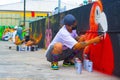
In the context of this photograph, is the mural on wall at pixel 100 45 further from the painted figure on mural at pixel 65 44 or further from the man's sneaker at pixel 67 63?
the man's sneaker at pixel 67 63

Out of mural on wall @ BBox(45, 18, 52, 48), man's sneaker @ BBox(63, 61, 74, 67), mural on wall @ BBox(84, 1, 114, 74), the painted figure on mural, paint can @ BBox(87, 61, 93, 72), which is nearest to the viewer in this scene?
mural on wall @ BBox(84, 1, 114, 74)

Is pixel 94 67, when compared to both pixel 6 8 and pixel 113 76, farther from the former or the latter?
pixel 6 8

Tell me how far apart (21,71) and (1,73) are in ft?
1.71

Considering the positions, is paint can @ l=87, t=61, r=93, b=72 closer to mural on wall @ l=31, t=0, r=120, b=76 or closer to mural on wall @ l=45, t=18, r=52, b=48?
mural on wall @ l=31, t=0, r=120, b=76

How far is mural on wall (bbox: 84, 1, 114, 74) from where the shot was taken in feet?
24.3

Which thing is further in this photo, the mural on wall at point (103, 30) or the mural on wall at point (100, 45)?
the mural on wall at point (100, 45)

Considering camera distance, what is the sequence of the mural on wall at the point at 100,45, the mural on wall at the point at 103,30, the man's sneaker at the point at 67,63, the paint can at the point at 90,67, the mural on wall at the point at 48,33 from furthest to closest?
the mural on wall at the point at 48,33 < the man's sneaker at the point at 67,63 < the paint can at the point at 90,67 < the mural on wall at the point at 100,45 < the mural on wall at the point at 103,30

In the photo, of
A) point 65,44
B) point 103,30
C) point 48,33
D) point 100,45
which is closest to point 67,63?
point 65,44

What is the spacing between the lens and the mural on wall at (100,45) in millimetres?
7418

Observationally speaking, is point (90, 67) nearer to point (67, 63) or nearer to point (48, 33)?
point (67, 63)

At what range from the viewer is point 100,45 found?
7.91 m

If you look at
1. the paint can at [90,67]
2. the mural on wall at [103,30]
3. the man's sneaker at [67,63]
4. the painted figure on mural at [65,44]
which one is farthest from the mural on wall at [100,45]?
the man's sneaker at [67,63]

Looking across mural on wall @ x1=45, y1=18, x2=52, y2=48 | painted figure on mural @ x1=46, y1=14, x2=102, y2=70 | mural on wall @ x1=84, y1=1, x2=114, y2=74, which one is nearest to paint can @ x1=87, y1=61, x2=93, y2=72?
mural on wall @ x1=84, y1=1, x2=114, y2=74

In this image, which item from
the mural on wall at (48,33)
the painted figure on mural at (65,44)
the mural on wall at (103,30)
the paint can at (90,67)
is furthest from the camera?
the mural on wall at (48,33)
